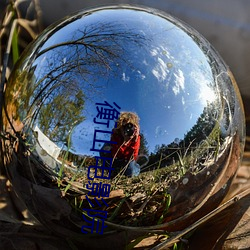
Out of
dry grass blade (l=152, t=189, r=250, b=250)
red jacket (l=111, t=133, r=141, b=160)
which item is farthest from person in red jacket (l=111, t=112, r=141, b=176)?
dry grass blade (l=152, t=189, r=250, b=250)

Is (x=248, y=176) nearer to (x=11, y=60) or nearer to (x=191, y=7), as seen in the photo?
(x=191, y=7)

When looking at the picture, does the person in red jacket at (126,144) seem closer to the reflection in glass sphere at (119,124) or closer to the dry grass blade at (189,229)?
the reflection in glass sphere at (119,124)

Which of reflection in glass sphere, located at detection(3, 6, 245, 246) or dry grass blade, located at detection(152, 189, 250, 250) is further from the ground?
reflection in glass sphere, located at detection(3, 6, 245, 246)

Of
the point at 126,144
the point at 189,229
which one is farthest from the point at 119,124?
the point at 189,229

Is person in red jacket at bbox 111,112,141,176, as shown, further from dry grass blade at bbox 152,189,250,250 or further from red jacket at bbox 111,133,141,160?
dry grass blade at bbox 152,189,250,250

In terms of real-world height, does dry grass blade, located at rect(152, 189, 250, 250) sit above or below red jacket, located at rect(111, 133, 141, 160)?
below

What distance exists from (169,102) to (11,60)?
1.32 meters

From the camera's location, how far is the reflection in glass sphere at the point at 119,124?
5.12ft

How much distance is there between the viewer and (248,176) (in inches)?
90.8

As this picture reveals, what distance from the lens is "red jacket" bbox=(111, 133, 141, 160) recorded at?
5.11 ft

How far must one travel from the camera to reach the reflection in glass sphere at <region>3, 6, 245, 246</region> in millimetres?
1561

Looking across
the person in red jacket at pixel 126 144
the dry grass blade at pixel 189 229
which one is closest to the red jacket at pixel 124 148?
the person in red jacket at pixel 126 144

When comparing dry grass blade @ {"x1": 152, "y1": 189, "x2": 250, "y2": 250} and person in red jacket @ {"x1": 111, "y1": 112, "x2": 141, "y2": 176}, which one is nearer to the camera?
person in red jacket @ {"x1": 111, "y1": 112, "x2": 141, "y2": 176}

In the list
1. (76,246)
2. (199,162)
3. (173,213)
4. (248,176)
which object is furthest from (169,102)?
(248,176)
